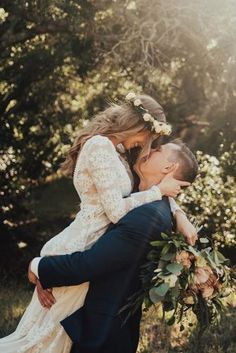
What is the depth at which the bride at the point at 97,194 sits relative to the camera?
380cm

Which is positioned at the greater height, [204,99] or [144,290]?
[144,290]

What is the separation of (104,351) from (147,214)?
Result: 80 cm

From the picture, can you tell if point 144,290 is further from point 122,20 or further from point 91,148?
point 122,20

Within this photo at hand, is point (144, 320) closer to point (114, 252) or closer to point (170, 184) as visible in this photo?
point (170, 184)

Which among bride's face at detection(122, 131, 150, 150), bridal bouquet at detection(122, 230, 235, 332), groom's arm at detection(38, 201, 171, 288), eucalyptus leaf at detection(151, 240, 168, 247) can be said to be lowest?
bridal bouquet at detection(122, 230, 235, 332)

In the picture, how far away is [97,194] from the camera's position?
394 cm

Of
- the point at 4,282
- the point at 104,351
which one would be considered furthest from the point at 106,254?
the point at 4,282

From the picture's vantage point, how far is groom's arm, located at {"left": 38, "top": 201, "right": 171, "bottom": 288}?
3652mm

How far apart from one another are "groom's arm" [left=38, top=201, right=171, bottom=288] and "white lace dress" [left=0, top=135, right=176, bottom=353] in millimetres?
116

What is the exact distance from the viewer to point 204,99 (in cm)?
1308

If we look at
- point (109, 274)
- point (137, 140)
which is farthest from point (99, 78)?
point (109, 274)

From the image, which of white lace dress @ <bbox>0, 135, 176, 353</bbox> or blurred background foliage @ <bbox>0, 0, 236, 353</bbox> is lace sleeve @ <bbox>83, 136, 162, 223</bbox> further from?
blurred background foliage @ <bbox>0, 0, 236, 353</bbox>

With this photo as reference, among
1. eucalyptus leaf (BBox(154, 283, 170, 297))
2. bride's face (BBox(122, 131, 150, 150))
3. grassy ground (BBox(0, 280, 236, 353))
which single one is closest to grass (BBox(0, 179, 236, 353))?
grassy ground (BBox(0, 280, 236, 353))

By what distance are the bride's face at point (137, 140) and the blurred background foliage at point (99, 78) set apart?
528 centimetres
